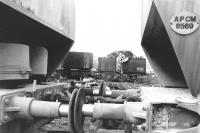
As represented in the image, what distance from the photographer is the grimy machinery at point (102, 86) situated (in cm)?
230

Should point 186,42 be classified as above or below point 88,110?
above

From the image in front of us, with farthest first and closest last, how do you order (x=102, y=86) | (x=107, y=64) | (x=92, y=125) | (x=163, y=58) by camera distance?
(x=107, y=64), (x=92, y=125), (x=163, y=58), (x=102, y=86)

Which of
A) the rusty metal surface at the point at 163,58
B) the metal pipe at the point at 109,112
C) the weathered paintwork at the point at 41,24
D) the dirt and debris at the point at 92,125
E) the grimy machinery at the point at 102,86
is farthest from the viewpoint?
the dirt and debris at the point at 92,125

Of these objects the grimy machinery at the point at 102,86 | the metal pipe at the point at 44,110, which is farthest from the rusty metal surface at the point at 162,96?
the metal pipe at the point at 44,110

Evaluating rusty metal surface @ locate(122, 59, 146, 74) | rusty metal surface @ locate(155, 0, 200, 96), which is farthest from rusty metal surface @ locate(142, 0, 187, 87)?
rusty metal surface @ locate(122, 59, 146, 74)

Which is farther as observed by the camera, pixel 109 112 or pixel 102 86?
pixel 102 86

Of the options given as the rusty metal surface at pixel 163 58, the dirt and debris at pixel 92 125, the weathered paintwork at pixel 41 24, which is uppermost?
the weathered paintwork at pixel 41 24

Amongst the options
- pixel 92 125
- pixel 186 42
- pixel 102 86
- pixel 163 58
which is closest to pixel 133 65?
pixel 92 125

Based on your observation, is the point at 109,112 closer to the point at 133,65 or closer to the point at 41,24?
the point at 41,24

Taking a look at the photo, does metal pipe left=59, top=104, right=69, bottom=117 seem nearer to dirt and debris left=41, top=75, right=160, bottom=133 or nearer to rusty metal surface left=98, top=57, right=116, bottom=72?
dirt and debris left=41, top=75, right=160, bottom=133

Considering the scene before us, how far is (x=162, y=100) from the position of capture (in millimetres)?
2316

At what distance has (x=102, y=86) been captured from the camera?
3.79m

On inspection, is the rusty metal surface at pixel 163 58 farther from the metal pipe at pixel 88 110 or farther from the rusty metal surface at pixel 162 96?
the metal pipe at pixel 88 110

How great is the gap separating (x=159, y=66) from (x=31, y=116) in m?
2.29
